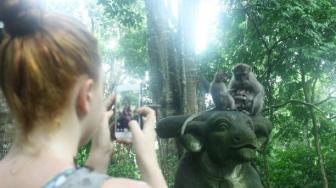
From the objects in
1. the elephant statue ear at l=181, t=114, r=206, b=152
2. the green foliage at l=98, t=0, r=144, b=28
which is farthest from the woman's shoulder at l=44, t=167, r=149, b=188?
the green foliage at l=98, t=0, r=144, b=28

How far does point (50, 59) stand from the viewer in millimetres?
1068

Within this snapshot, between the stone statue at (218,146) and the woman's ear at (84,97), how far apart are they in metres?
2.94

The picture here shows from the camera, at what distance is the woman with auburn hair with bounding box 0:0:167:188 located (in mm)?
1062

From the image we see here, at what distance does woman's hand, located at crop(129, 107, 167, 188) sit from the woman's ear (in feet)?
0.63

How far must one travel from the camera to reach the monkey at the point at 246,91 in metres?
5.20

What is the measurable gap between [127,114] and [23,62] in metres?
0.45

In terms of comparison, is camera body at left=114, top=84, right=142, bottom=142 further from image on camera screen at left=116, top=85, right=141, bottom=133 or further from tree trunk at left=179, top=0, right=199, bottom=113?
tree trunk at left=179, top=0, right=199, bottom=113

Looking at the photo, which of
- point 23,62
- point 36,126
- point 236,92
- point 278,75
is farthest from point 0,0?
point 278,75

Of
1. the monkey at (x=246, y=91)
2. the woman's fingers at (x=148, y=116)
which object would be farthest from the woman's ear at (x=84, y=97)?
the monkey at (x=246, y=91)

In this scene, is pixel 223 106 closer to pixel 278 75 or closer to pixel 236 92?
pixel 236 92

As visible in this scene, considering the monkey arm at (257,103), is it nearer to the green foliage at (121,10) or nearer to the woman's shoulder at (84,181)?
the green foliage at (121,10)

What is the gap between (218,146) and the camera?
4117mm

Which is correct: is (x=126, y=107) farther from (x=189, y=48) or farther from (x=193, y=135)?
(x=189, y=48)

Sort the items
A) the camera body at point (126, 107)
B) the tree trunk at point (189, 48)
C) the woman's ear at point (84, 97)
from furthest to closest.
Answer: the tree trunk at point (189, 48) → the camera body at point (126, 107) → the woman's ear at point (84, 97)
